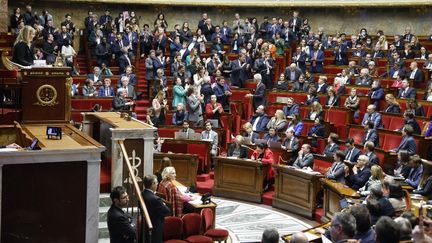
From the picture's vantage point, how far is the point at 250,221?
970cm

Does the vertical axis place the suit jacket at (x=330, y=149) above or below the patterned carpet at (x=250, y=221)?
above

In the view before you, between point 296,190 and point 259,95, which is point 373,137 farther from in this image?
point 259,95

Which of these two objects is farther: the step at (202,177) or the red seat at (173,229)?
the step at (202,177)

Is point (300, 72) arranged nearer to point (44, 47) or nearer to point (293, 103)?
point (293, 103)

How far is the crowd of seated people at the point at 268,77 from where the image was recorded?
33.4 ft

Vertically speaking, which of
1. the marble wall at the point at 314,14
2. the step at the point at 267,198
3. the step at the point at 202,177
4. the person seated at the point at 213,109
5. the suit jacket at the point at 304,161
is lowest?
the step at the point at 267,198

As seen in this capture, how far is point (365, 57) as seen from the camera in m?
15.8

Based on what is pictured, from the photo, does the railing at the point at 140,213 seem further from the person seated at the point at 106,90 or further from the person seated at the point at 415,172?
the person seated at the point at 106,90

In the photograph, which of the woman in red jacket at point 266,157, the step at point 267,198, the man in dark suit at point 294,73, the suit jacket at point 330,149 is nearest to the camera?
the suit jacket at point 330,149

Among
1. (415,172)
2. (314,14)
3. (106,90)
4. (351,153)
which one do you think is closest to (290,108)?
(351,153)

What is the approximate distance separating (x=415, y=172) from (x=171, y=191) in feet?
10.7

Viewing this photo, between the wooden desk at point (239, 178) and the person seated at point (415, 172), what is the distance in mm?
2517

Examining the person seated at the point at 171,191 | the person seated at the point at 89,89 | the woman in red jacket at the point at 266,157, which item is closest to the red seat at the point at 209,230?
the person seated at the point at 171,191

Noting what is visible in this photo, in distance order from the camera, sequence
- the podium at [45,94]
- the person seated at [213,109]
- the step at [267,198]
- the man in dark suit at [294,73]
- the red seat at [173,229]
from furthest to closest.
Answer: the man in dark suit at [294,73] → the person seated at [213,109] → the step at [267,198] → the podium at [45,94] → the red seat at [173,229]
